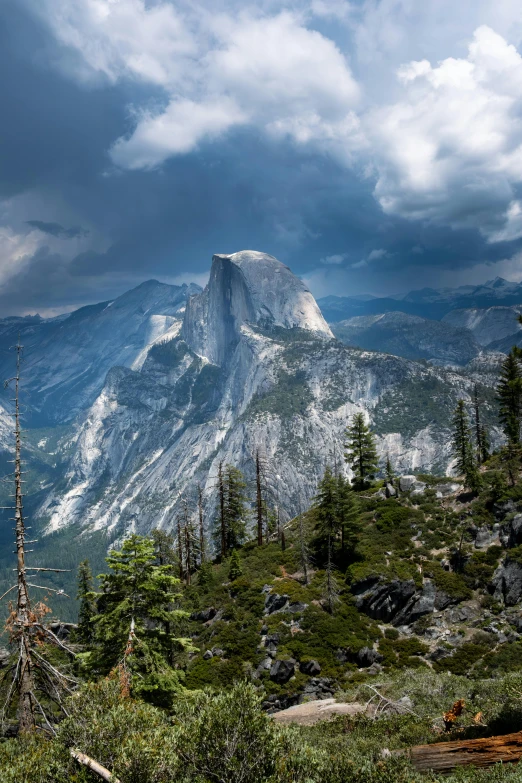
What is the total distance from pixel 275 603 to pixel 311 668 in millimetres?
8555

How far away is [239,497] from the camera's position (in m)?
62.0

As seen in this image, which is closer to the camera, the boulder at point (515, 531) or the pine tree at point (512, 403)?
the boulder at point (515, 531)

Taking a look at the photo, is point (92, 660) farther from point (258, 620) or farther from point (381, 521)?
point (381, 521)

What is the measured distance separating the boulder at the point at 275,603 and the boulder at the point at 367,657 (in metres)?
8.95

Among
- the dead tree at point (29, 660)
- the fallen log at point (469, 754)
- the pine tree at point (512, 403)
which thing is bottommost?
the fallen log at point (469, 754)

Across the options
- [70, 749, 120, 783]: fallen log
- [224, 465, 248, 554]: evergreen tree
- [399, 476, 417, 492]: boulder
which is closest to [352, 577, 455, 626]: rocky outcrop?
[399, 476, 417, 492]: boulder

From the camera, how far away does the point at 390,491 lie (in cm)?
5766

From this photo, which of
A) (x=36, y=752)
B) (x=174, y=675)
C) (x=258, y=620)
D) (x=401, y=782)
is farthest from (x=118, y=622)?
(x=258, y=620)

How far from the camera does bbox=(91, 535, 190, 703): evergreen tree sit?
17453 millimetres

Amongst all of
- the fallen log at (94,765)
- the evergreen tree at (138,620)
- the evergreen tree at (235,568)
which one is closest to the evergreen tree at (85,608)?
the evergreen tree at (235,568)

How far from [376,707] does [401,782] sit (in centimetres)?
1247

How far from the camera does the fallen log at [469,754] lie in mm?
10164

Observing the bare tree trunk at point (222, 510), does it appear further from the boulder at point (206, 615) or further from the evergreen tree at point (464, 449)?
the evergreen tree at point (464, 449)

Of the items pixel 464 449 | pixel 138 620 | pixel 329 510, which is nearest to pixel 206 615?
pixel 329 510
